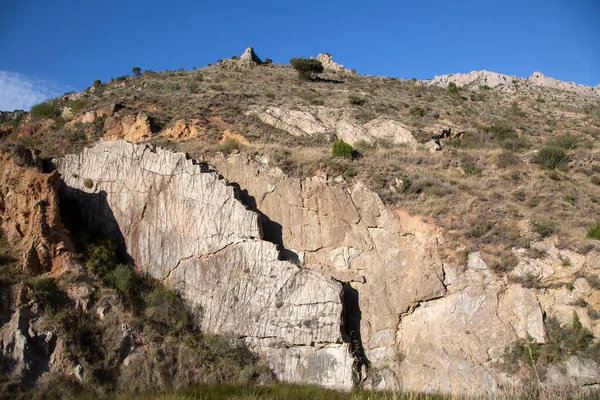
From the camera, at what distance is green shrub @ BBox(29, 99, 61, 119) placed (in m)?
25.3

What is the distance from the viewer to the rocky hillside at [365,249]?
11367 mm

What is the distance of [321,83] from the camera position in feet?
119

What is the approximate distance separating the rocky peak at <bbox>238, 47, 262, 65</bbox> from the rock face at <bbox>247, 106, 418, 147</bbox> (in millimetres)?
21516

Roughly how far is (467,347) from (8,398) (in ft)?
39.3

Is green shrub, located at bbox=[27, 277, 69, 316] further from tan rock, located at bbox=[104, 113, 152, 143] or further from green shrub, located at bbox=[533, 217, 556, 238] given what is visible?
green shrub, located at bbox=[533, 217, 556, 238]

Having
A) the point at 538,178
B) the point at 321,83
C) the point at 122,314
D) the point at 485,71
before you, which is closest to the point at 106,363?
the point at 122,314

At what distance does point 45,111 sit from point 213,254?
19717 mm

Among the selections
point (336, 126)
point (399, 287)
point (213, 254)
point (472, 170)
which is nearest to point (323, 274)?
point (399, 287)

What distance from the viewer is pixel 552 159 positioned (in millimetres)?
17734

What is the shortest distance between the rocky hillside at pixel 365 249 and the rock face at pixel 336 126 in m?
2.85

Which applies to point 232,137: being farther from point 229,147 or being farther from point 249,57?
point 249,57

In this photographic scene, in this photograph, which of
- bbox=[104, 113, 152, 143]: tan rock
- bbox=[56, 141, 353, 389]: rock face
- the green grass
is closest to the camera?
the green grass

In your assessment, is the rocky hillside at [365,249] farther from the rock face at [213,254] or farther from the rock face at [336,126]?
the rock face at [336,126]

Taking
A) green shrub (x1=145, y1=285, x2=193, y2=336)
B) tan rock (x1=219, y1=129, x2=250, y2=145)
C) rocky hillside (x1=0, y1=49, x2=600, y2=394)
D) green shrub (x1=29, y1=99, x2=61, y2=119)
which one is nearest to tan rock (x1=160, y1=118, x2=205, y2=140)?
rocky hillside (x1=0, y1=49, x2=600, y2=394)
